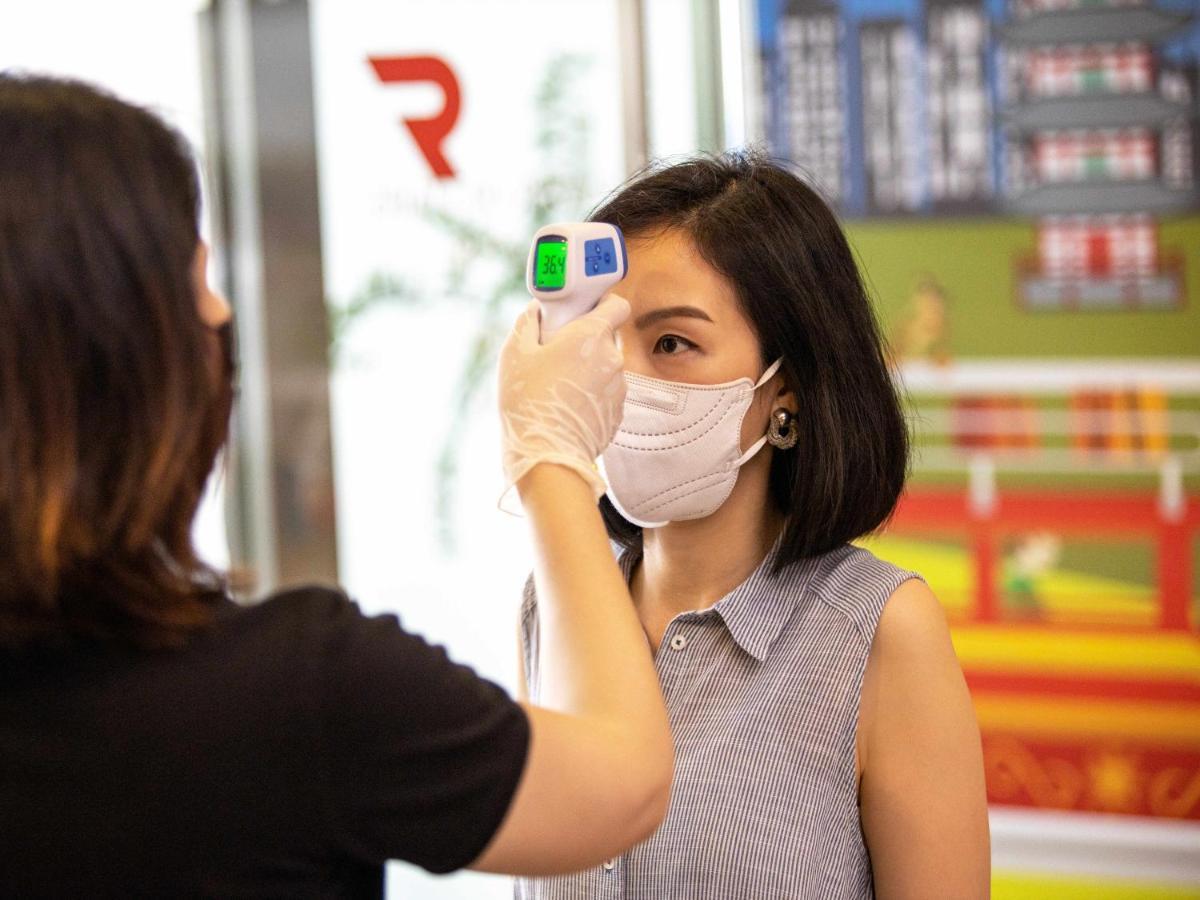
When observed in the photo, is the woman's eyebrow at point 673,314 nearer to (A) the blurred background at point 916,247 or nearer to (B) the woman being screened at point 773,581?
(B) the woman being screened at point 773,581

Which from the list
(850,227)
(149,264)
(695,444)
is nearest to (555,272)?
(695,444)

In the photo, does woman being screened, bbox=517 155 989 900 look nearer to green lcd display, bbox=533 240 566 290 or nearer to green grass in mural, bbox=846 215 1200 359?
green lcd display, bbox=533 240 566 290

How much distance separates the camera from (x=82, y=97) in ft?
3.02

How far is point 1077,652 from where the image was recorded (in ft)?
8.38

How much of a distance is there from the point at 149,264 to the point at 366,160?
7.73 ft

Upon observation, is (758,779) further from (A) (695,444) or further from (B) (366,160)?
(B) (366,160)

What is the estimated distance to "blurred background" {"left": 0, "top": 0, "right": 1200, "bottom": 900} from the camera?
246 centimetres

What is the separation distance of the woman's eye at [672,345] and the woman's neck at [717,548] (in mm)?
169

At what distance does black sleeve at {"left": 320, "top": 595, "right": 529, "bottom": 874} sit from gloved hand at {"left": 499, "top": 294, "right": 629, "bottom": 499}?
29cm

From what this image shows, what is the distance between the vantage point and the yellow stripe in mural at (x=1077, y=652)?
2.48 m

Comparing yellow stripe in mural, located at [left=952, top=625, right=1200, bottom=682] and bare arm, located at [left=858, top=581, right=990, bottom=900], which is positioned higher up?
bare arm, located at [left=858, top=581, right=990, bottom=900]

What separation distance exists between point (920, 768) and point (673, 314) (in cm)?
56

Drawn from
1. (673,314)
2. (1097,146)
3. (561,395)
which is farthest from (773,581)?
(1097,146)

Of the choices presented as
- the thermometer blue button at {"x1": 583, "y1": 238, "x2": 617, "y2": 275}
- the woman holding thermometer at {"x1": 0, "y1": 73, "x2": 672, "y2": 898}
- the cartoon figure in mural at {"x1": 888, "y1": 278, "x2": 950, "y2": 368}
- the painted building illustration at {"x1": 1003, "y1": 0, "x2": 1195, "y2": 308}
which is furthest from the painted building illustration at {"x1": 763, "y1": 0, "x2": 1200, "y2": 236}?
the woman holding thermometer at {"x1": 0, "y1": 73, "x2": 672, "y2": 898}
